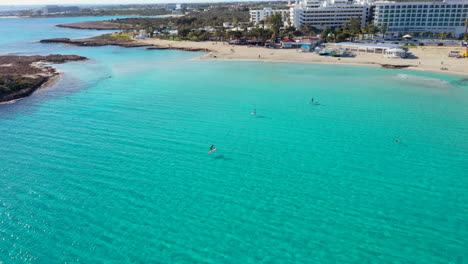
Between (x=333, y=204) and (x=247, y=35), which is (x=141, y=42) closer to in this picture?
(x=247, y=35)

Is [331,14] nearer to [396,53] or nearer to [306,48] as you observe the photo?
[306,48]

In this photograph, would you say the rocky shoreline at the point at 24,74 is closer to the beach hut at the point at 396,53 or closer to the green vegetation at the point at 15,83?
the green vegetation at the point at 15,83

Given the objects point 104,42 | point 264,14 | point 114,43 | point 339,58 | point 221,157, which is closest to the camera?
point 221,157

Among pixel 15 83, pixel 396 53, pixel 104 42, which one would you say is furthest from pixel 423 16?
pixel 15 83

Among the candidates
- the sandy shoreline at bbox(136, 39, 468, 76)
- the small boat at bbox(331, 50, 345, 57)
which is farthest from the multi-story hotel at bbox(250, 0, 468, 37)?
the small boat at bbox(331, 50, 345, 57)

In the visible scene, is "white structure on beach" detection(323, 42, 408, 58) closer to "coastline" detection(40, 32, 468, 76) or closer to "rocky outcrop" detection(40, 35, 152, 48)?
"coastline" detection(40, 32, 468, 76)

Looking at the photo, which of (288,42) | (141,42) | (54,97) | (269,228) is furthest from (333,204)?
(141,42)
